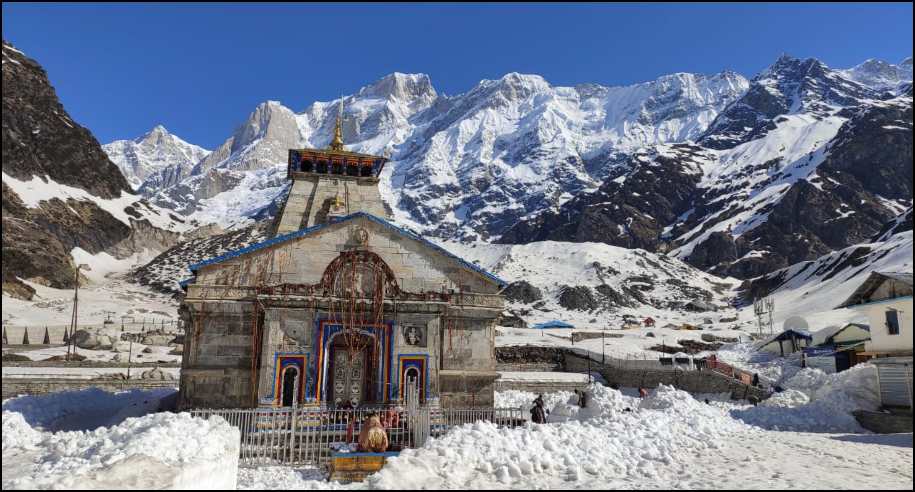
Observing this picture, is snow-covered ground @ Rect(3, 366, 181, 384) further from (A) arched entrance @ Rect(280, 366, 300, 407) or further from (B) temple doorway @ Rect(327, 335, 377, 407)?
(B) temple doorway @ Rect(327, 335, 377, 407)

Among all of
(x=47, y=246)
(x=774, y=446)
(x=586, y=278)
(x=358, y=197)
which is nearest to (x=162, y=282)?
(x=47, y=246)

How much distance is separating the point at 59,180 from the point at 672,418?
117304 millimetres

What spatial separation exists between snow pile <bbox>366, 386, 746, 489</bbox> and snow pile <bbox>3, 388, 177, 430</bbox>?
14.1 meters

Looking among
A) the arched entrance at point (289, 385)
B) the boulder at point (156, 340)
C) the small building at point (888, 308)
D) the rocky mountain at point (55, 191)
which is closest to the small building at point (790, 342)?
the small building at point (888, 308)


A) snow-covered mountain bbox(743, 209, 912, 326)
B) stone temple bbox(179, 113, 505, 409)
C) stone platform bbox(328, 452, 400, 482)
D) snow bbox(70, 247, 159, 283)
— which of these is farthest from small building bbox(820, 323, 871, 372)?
snow bbox(70, 247, 159, 283)

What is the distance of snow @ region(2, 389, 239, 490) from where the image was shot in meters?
10.0

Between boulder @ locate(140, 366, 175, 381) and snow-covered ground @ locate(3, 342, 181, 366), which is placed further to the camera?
snow-covered ground @ locate(3, 342, 181, 366)

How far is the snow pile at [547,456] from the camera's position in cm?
1147

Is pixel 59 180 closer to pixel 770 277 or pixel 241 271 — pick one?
pixel 241 271

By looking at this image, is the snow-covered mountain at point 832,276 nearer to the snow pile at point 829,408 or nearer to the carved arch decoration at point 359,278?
the snow pile at point 829,408

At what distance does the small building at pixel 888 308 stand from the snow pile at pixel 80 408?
988 inches

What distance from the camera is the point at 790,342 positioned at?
43625 millimetres

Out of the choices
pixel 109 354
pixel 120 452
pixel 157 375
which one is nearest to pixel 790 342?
pixel 157 375

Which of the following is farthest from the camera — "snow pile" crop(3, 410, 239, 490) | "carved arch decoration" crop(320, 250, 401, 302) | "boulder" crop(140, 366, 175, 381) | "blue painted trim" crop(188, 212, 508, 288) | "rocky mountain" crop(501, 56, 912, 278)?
"rocky mountain" crop(501, 56, 912, 278)
